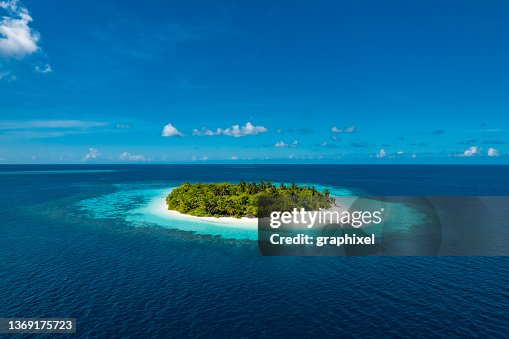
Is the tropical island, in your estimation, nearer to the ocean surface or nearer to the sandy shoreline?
the sandy shoreline

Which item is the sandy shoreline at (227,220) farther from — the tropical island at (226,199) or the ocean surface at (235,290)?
the ocean surface at (235,290)

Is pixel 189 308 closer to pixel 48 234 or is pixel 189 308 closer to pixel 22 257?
pixel 22 257

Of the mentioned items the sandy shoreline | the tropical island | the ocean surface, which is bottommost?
the ocean surface

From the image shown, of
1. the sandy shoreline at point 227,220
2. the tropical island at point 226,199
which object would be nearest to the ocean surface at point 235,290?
the sandy shoreline at point 227,220

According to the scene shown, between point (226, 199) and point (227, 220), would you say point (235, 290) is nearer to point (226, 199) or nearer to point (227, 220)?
point (227, 220)

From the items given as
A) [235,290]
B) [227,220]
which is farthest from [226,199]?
[235,290]

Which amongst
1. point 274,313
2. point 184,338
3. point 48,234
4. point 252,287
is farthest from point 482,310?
point 48,234

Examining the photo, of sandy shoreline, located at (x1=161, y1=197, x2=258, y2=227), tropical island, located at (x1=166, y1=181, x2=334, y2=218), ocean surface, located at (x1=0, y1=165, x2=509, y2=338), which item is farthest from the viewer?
tropical island, located at (x1=166, y1=181, x2=334, y2=218)

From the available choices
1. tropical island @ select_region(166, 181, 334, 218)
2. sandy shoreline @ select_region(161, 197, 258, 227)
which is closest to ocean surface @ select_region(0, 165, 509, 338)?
sandy shoreline @ select_region(161, 197, 258, 227)
